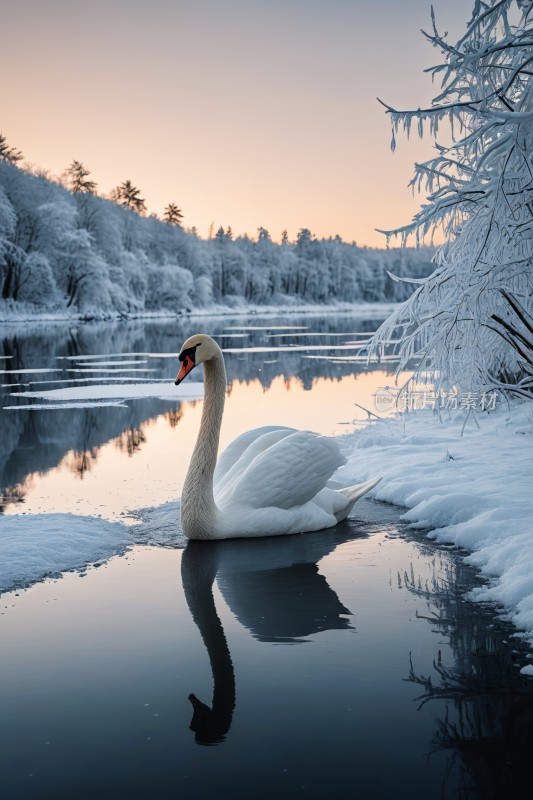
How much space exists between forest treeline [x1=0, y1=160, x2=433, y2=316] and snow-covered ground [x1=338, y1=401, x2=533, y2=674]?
723cm

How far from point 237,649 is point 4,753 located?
1408mm

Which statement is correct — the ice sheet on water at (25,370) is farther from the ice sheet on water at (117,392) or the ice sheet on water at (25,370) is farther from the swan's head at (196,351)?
the swan's head at (196,351)

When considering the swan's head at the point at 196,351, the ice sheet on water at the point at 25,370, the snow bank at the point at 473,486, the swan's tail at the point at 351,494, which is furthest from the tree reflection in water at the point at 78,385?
the snow bank at the point at 473,486

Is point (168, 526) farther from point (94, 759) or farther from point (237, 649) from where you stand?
point (94, 759)

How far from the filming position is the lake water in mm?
3264

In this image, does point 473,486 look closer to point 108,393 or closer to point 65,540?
point 65,540

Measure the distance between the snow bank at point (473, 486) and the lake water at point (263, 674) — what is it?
22 centimetres

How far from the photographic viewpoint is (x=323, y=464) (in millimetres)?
6867

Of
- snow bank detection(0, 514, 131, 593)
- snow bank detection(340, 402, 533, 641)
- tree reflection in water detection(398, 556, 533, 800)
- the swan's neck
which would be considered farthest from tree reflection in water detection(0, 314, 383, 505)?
tree reflection in water detection(398, 556, 533, 800)

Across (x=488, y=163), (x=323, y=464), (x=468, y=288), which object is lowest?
(x=323, y=464)

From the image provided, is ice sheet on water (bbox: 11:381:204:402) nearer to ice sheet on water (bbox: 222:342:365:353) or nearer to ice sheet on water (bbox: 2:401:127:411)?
ice sheet on water (bbox: 2:401:127:411)

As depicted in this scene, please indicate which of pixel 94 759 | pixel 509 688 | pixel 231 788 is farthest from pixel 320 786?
pixel 509 688

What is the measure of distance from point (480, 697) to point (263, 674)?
1.03 metres

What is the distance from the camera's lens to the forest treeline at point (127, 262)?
62.6 meters
